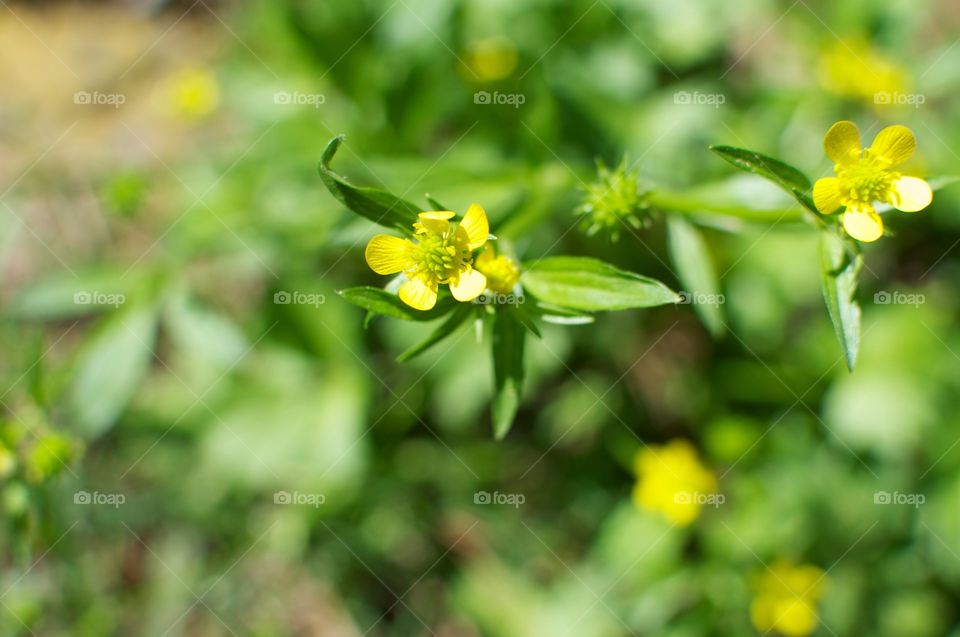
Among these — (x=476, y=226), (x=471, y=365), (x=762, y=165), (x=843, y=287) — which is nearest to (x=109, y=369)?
(x=471, y=365)

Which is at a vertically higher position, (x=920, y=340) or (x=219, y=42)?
(x=219, y=42)

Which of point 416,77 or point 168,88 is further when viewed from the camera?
point 168,88

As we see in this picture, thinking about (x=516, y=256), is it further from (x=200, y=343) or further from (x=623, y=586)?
(x=623, y=586)

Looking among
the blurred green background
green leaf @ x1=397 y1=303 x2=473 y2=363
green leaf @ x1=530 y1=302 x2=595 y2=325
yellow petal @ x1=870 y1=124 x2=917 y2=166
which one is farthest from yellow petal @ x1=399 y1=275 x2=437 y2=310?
yellow petal @ x1=870 y1=124 x2=917 y2=166

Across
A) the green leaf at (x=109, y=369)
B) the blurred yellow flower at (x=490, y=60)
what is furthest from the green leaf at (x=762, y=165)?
the green leaf at (x=109, y=369)

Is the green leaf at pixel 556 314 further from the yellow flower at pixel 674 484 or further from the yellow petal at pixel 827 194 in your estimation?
the yellow flower at pixel 674 484

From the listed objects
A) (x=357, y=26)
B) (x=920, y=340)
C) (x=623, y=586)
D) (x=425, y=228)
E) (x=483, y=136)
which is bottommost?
(x=623, y=586)

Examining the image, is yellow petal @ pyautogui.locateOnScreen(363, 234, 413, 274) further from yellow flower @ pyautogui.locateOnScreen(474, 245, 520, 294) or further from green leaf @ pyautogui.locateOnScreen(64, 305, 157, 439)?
green leaf @ pyautogui.locateOnScreen(64, 305, 157, 439)

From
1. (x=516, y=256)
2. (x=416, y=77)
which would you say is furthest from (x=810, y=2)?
(x=516, y=256)
